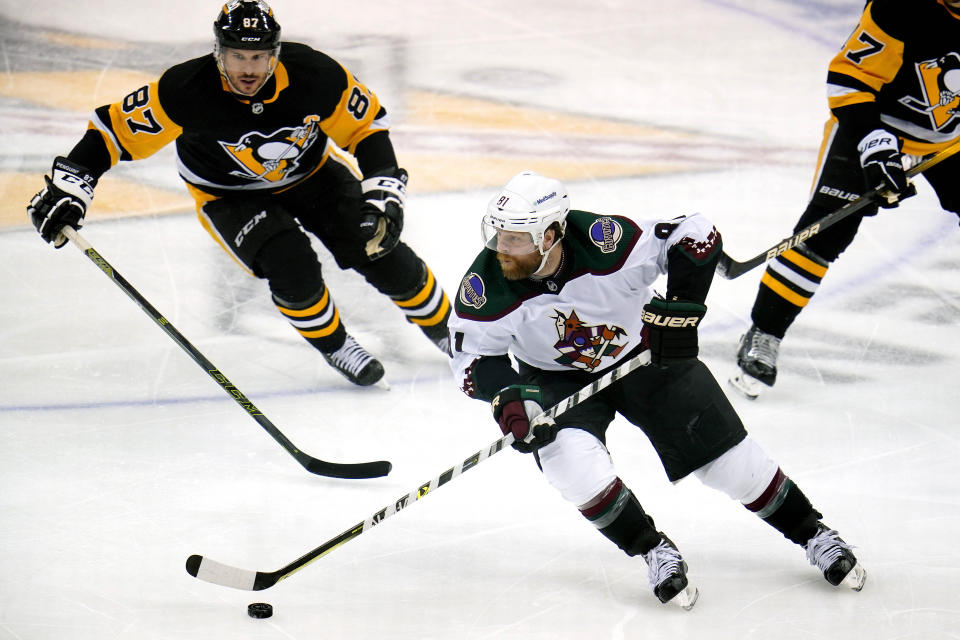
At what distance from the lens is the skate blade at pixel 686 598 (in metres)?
2.64

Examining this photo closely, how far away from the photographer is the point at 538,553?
2920 mm

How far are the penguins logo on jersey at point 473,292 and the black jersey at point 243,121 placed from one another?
1122 mm

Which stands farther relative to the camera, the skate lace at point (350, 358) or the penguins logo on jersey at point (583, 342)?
the skate lace at point (350, 358)

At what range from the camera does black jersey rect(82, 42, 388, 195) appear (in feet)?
11.2

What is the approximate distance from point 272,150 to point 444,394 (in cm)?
93

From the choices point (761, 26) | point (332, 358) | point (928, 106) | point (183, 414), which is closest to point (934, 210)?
point (928, 106)

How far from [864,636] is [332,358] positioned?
1880 mm

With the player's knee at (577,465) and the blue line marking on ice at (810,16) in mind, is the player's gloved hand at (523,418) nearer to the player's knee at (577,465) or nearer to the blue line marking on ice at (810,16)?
the player's knee at (577,465)

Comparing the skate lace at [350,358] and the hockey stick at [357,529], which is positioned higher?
the hockey stick at [357,529]

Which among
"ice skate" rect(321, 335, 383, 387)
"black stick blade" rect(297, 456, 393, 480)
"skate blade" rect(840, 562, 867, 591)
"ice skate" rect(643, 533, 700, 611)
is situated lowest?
"ice skate" rect(321, 335, 383, 387)

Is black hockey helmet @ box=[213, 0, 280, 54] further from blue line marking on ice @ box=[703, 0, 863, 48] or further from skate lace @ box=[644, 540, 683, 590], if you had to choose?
blue line marking on ice @ box=[703, 0, 863, 48]

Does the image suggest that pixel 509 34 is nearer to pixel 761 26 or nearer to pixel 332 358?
pixel 761 26

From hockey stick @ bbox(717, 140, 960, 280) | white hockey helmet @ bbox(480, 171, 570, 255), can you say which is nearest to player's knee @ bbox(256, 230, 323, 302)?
white hockey helmet @ bbox(480, 171, 570, 255)

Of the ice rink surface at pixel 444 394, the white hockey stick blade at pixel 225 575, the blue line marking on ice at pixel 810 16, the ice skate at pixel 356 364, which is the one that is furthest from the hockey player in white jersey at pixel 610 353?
the blue line marking on ice at pixel 810 16
